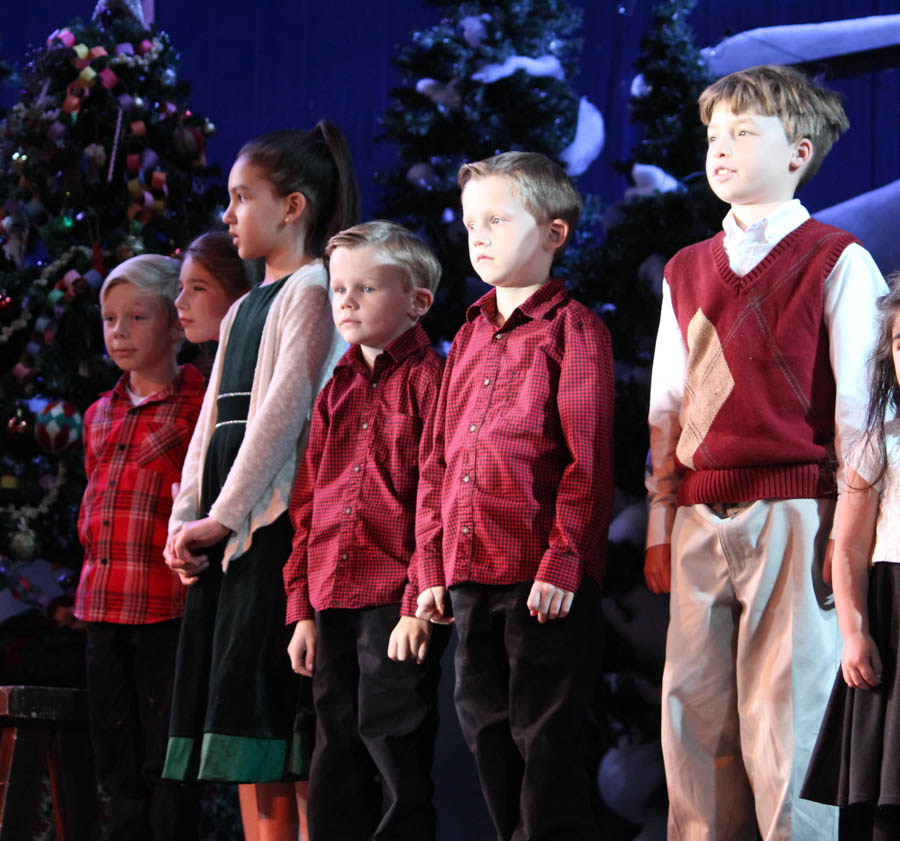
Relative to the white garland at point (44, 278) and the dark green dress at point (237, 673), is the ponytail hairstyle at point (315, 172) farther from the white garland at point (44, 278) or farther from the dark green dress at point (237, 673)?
the white garland at point (44, 278)

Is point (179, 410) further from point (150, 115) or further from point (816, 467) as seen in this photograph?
point (816, 467)

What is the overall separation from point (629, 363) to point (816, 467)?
106cm

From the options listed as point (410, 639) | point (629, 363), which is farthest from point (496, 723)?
point (629, 363)

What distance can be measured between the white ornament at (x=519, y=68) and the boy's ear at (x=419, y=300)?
101 cm

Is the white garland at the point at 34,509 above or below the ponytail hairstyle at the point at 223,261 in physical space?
below

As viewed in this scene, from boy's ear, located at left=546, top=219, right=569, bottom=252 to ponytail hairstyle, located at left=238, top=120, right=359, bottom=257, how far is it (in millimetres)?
694

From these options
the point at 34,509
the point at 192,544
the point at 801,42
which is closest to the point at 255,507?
the point at 192,544

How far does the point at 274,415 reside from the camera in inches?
113

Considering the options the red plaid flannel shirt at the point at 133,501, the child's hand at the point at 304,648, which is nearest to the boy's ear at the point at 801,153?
the child's hand at the point at 304,648

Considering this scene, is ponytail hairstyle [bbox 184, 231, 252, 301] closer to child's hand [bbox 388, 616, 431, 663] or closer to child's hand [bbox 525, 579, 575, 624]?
child's hand [bbox 388, 616, 431, 663]

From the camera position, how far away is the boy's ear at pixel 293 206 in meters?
3.12

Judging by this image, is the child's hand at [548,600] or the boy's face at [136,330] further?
the boy's face at [136,330]

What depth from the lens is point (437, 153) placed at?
144 inches

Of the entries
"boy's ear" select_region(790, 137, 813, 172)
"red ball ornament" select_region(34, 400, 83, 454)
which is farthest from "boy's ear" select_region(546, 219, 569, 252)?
"red ball ornament" select_region(34, 400, 83, 454)
